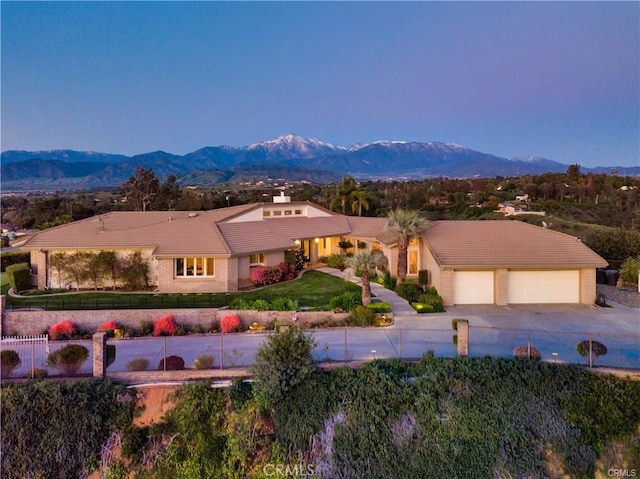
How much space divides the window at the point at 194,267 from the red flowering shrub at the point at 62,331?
7948 mm

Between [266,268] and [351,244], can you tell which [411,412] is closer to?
[266,268]

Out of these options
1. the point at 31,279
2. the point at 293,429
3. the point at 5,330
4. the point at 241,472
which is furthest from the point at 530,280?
the point at 31,279

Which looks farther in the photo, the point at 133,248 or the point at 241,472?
the point at 133,248

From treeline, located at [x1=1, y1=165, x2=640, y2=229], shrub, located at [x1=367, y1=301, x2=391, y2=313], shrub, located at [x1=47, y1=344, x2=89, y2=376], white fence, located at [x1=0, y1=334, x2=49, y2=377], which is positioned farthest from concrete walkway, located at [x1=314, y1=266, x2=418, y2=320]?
treeline, located at [x1=1, y1=165, x2=640, y2=229]

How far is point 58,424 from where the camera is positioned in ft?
43.3

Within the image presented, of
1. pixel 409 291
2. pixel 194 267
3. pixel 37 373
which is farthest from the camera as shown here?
pixel 194 267

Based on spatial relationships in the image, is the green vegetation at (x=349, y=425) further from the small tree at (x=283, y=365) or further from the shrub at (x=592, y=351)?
the shrub at (x=592, y=351)

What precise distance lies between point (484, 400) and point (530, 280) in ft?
42.2

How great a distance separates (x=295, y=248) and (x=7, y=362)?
19.6m

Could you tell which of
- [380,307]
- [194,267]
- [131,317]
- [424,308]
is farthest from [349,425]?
[194,267]

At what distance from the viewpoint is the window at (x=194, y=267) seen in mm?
26844

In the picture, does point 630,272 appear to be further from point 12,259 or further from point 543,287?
point 12,259

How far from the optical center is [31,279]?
27484 millimetres

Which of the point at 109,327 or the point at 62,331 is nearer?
the point at 62,331
